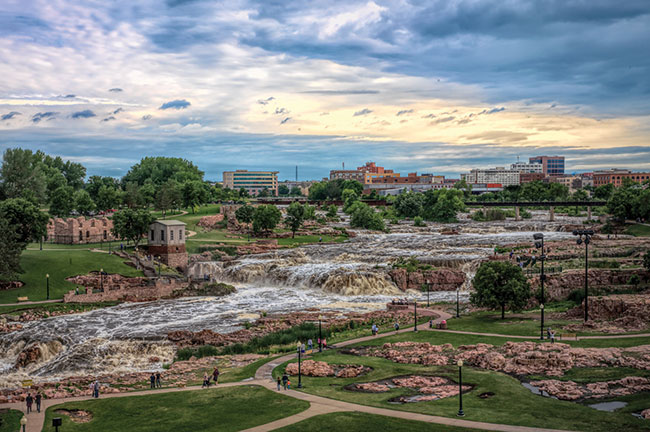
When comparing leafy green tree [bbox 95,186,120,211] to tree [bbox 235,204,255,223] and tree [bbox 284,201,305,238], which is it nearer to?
tree [bbox 235,204,255,223]

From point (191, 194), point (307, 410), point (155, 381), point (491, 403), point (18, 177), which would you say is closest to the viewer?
point (307, 410)

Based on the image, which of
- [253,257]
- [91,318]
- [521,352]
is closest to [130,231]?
[253,257]

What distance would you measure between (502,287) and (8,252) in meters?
54.5

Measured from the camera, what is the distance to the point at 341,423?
96.4 feet

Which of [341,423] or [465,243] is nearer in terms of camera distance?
[341,423]

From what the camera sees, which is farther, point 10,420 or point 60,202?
point 60,202

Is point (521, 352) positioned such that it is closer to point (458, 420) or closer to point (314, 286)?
point (458, 420)

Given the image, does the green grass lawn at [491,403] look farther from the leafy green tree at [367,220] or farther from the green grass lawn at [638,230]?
the leafy green tree at [367,220]

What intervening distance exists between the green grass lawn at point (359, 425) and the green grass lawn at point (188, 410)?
2086 millimetres

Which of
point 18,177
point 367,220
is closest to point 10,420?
point 18,177

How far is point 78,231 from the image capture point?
98625 millimetres

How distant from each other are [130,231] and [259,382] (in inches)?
2392

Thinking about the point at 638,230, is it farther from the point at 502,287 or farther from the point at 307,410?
the point at 307,410

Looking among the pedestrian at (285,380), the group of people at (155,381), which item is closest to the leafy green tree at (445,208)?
the group of people at (155,381)
